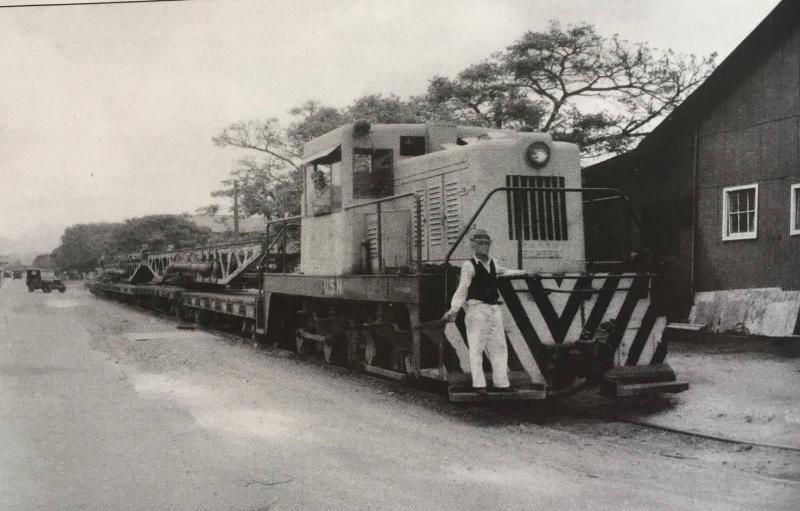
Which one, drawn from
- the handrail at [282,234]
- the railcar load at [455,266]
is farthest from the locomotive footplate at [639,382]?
the handrail at [282,234]

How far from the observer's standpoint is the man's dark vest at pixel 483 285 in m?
6.02

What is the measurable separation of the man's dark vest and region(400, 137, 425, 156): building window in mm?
2765

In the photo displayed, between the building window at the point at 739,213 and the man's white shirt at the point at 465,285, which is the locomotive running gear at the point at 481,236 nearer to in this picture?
the man's white shirt at the point at 465,285

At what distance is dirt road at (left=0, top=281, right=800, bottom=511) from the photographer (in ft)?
13.5

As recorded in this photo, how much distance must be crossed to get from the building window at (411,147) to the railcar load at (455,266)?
1 centimetres

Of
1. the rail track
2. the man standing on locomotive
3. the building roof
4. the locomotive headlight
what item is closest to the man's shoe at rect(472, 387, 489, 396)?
the man standing on locomotive

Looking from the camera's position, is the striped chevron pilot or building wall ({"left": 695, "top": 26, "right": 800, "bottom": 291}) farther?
building wall ({"left": 695, "top": 26, "right": 800, "bottom": 291})

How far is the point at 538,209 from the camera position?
7.16 m

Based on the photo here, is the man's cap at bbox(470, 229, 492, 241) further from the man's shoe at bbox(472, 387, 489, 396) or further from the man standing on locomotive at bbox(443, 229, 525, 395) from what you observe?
the man's shoe at bbox(472, 387, 489, 396)

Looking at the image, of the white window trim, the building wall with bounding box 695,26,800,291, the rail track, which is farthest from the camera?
the white window trim

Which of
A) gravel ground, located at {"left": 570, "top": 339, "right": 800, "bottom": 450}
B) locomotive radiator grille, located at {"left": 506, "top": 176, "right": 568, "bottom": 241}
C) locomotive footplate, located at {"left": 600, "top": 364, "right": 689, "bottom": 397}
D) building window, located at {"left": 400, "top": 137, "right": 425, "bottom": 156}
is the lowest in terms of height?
gravel ground, located at {"left": 570, "top": 339, "right": 800, "bottom": 450}

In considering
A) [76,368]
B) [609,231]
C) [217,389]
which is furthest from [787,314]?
[76,368]

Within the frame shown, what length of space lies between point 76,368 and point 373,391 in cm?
420

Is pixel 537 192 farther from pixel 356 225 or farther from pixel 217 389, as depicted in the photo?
pixel 217 389
